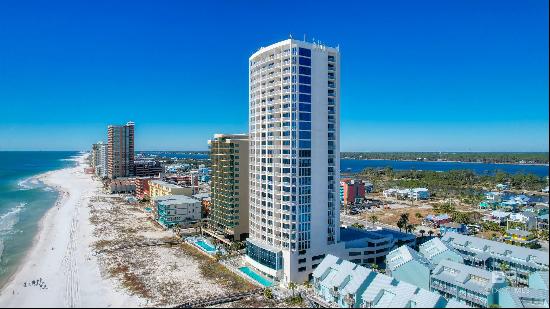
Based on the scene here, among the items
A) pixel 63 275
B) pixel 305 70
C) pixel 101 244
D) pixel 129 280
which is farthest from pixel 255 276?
pixel 101 244

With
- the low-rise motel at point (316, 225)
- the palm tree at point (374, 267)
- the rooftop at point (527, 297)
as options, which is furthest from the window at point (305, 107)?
the rooftop at point (527, 297)

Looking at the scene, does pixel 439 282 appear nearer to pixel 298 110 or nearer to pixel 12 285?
pixel 298 110

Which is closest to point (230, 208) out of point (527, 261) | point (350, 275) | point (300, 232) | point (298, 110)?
point (300, 232)

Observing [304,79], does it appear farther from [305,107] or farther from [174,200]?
[174,200]

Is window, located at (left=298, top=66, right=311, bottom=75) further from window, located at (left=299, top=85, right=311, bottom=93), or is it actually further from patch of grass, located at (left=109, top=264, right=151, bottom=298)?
patch of grass, located at (left=109, top=264, right=151, bottom=298)

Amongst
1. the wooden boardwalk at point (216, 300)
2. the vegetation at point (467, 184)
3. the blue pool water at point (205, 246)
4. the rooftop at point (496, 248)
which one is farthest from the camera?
the vegetation at point (467, 184)

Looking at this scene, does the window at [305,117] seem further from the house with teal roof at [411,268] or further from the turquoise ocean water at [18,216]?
the turquoise ocean water at [18,216]
